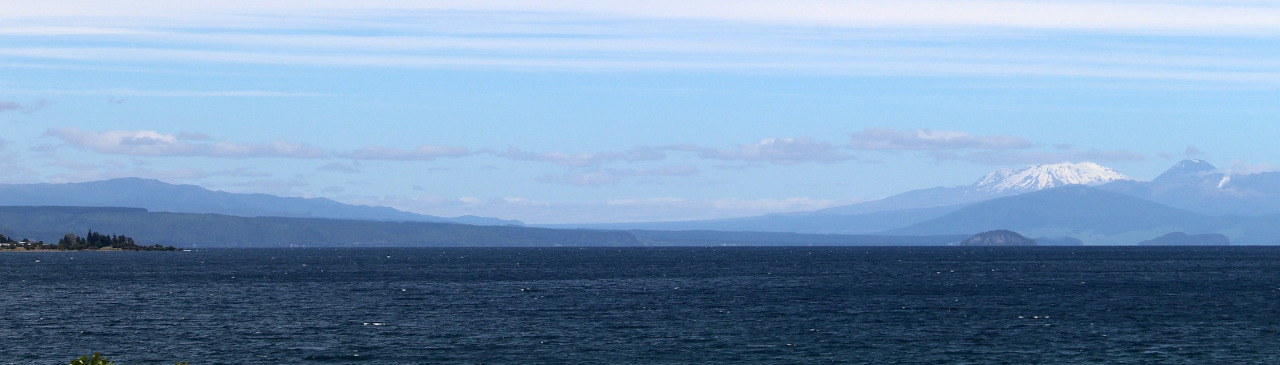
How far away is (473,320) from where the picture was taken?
126250 mm

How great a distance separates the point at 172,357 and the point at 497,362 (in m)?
22.5

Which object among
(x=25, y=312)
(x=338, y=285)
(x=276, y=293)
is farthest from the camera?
(x=338, y=285)

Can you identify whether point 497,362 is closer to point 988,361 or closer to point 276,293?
point 988,361

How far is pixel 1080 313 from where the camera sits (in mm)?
132875

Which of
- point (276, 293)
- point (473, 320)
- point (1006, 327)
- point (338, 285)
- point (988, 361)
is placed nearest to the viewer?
point (988, 361)

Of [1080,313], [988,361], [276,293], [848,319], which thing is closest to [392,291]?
[276,293]

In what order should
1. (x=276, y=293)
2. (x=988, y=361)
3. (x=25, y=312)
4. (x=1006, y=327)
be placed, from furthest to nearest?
(x=276, y=293), (x=25, y=312), (x=1006, y=327), (x=988, y=361)

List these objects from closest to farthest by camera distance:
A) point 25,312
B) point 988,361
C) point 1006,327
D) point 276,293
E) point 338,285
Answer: point 988,361 → point 1006,327 → point 25,312 → point 276,293 → point 338,285

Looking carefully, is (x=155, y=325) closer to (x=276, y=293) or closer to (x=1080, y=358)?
(x=276, y=293)

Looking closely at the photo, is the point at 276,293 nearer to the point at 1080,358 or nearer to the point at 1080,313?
the point at 1080,313

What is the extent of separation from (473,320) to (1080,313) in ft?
184

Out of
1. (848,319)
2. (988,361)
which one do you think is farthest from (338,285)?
(988,361)

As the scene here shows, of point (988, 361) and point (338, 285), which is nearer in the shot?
point (988, 361)

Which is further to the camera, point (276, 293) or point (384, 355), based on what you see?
point (276, 293)
